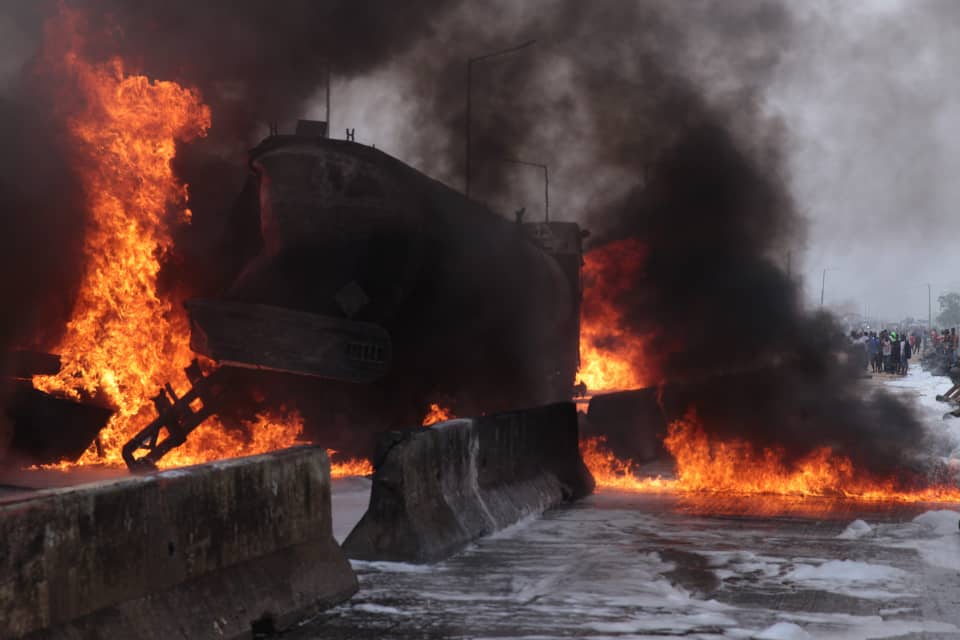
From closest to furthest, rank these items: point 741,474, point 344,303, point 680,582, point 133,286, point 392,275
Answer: point 680,582 → point 344,303 → point 392,275 → point 741,474 → point 133,286

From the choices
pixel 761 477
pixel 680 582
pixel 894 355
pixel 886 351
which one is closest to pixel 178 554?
pixel 680 582

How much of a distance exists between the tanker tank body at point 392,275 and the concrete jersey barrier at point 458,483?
8.57 feet

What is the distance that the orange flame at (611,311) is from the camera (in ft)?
92.7

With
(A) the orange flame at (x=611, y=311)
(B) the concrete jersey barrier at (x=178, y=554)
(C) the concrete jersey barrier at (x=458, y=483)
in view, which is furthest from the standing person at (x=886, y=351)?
(B) the concrete jersey barrier at (x=178, y=554)

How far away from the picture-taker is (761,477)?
47.6ft

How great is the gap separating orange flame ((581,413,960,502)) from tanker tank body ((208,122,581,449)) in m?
2.76

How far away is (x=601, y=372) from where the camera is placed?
30734mm


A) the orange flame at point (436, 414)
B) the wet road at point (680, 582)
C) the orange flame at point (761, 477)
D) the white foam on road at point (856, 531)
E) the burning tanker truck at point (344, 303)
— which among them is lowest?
the wet road at point (680, 582)

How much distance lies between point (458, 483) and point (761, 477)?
5.39 meters

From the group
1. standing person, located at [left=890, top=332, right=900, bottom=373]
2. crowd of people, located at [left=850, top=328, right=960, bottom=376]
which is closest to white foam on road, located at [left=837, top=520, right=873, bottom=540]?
crowd of people, located at [left=850, top=328, right=960, bottom=376]

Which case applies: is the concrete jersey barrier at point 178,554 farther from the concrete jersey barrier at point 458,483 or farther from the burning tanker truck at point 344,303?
the burning tanker truck at point 344,303

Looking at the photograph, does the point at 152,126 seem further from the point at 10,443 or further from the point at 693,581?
the point at 693,581

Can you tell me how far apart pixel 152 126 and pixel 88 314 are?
2529 mm

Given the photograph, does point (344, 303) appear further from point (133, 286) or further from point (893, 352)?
point (893, 352)
